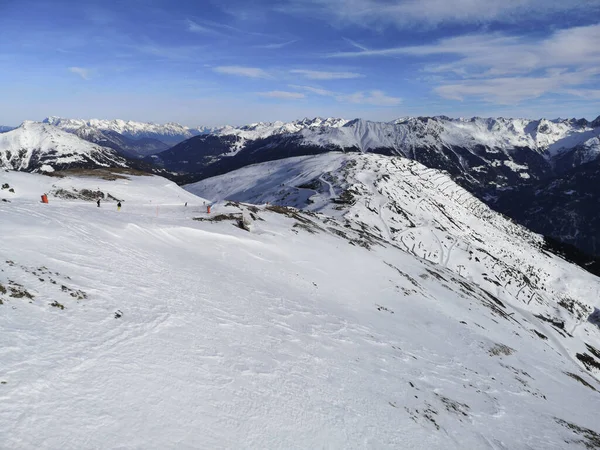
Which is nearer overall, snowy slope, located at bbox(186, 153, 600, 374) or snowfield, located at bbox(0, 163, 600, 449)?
snowfield, located at bbox(0, 163, 600, 449)

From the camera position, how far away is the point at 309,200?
458ft

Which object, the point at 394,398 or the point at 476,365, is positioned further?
the point at 476,365

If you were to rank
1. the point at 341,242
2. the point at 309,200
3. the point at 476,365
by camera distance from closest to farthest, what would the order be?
the point at 476,365
the point at 341,242
the point at 309,200

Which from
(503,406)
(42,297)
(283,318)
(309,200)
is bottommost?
Answer: (503,406)

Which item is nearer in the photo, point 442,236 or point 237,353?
point 237,353

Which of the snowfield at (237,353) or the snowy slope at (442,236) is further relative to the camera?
the snowy slope at (442,236)

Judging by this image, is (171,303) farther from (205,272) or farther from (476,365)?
(476,365)

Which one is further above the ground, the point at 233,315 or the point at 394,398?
the point at 233,315

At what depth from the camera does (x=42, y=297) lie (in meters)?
12.5

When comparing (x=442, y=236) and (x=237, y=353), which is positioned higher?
(x=442, y=236)

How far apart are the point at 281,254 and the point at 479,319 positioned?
→ 2727 cm

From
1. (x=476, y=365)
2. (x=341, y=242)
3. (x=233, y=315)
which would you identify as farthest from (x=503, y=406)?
(x=341, y=242)

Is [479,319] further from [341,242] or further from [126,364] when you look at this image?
[126,364]

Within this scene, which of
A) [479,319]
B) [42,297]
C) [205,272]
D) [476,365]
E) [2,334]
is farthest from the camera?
[479,319]
